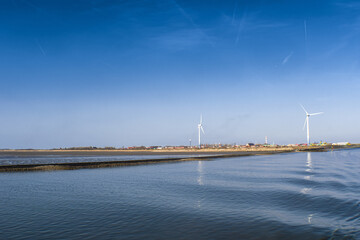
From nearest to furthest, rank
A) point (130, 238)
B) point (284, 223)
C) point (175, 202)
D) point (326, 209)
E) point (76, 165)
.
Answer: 1. point (130, 238)
2. point (284, 223)
3. point (326, 209)
4. point (175, 202)
5. point (76, 165)

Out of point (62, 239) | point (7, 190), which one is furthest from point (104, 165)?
point (62, 239)

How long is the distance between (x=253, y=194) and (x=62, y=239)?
1290 centimetres

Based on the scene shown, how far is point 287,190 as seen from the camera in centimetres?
Result: 1970

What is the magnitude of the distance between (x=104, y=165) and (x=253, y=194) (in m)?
33.7

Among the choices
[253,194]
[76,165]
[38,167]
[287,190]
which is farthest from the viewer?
[76,165]

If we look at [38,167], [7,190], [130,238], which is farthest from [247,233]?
[38,167]

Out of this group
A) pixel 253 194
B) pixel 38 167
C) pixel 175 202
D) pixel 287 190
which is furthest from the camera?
pixel 38 167

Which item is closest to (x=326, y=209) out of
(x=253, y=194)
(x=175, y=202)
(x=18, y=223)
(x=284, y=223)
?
(x=284, y=223)

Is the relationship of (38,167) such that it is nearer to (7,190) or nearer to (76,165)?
(76,165)

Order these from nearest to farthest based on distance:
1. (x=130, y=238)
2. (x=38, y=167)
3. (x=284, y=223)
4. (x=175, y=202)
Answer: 1. (x=130, y=238)
2. (x=284, y=223)
3. (x=175, y=202)
4. (x=38, y=167)

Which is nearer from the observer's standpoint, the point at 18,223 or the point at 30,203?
the point at 18,223

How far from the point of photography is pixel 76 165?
43844 millimetres

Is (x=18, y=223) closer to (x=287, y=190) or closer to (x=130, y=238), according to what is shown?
(x=130, y=238)

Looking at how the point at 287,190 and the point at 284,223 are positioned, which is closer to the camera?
the point at 284,223
